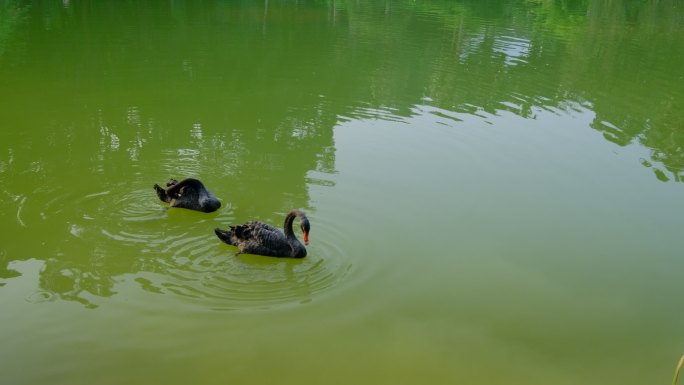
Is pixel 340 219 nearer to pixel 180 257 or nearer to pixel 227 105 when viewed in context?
pixel 180 257

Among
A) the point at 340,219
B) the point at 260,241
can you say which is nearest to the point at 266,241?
the point at 260,241

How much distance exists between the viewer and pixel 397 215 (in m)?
7.52

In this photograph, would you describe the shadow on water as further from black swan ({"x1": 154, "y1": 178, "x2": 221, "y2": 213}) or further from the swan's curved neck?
the swan's curved neck

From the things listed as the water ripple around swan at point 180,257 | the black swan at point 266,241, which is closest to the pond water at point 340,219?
the water ripple around swan at point 180,257

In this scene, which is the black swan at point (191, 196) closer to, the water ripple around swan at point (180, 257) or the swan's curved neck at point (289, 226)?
the water ripple around swan at point (180, 257)

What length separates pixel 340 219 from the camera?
7.22 metres

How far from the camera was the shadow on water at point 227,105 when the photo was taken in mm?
6254

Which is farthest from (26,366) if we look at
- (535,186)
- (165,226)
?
(535,186)

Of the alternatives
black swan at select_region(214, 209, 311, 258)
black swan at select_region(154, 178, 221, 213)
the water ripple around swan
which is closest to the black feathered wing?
black swan at select_region(214, 209, 311, 258)

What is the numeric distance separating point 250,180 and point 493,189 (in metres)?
2.95

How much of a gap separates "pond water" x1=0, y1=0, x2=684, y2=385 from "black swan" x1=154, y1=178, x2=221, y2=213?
5.4 inches

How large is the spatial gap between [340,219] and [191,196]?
5.09 feet

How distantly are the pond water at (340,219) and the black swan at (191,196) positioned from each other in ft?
0.45

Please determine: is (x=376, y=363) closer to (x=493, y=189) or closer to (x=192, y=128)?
(x=493, y=189)
